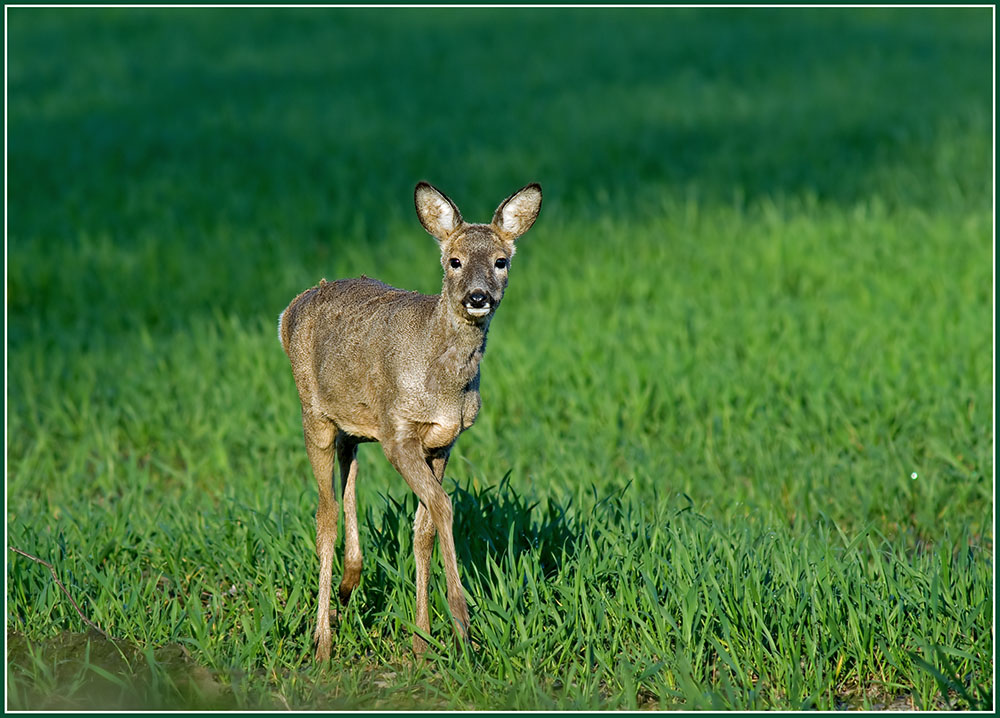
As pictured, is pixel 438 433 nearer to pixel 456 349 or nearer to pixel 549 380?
pixel 456 349

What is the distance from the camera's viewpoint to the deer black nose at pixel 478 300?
158 inches

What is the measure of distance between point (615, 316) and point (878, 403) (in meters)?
2.45

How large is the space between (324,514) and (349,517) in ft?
0.33

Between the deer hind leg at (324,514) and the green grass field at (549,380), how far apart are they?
15 cm

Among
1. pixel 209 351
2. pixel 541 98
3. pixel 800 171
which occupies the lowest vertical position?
pixel 209 351

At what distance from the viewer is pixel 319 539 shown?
4.80 m

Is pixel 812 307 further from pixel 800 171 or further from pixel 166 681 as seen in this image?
pixel 166 681

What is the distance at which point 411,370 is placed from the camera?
4.36m

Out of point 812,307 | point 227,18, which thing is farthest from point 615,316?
point 227,18

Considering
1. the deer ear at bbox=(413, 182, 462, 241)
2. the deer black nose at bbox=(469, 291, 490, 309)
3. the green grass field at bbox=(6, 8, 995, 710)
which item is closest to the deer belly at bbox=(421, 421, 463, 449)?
the deer black nose at bbox=(469, 291, 490, 309)

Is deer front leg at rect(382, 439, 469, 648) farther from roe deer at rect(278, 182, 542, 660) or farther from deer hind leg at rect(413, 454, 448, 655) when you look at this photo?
deer hind leg at rect(413, 454, 448, 655)

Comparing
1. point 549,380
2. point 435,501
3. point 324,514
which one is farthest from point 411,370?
point 549,380

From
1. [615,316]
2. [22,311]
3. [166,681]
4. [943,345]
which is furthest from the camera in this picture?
[22,311]

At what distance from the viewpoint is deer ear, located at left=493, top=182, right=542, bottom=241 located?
4125 mm
